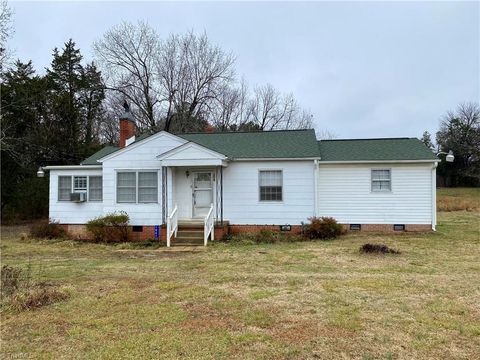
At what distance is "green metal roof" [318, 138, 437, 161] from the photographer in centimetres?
1535

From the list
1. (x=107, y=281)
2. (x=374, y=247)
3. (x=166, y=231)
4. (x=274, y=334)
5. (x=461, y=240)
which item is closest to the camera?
(x=274, y=334)

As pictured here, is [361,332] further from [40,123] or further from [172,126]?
[172,126]

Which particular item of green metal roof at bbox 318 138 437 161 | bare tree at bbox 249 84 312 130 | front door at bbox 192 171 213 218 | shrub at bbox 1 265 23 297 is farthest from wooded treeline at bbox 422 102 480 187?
shrub at bbox 1 265 23 297

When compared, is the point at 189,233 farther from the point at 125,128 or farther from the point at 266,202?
the point at 125,128

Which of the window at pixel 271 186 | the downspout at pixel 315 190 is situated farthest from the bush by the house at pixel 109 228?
the downspout at pixel 315 190

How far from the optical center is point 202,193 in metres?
15.6

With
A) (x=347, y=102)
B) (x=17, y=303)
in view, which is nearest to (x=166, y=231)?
(x=17, y=303)

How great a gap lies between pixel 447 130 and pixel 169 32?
43275 mm

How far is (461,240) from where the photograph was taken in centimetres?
1314

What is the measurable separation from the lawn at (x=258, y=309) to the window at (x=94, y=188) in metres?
5.57

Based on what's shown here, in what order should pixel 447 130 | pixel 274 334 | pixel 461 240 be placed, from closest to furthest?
pixel 274 334 → pixel 461 240 → pixel 447 130

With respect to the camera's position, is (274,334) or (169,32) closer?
(274,334)

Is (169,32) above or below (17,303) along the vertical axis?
above

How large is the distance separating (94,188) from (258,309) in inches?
480
